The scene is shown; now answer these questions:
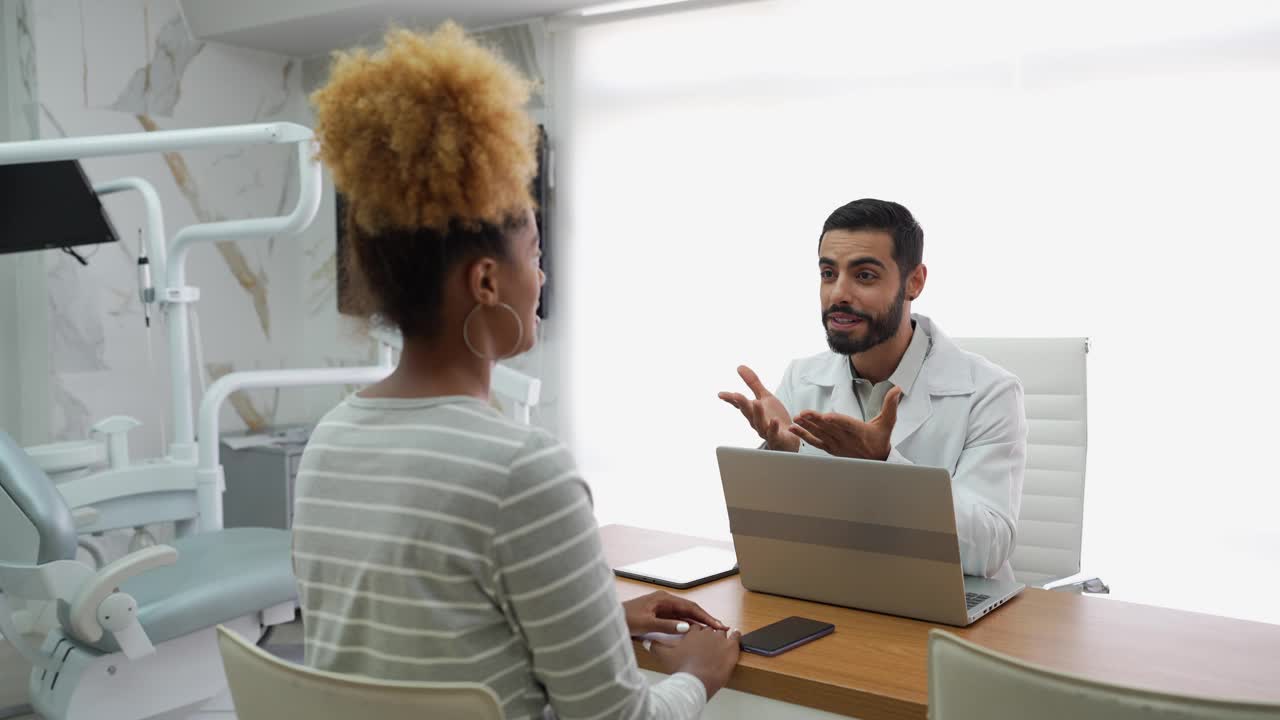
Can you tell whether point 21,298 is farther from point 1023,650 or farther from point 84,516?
point 1023,650

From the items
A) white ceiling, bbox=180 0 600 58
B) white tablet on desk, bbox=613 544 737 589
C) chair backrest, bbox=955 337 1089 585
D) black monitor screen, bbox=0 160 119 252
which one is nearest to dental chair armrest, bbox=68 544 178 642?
white tablet on desk, bbox=613 544 737 589

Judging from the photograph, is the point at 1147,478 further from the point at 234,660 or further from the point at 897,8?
the point at 234,660

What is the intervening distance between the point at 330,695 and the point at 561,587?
22 centimetres

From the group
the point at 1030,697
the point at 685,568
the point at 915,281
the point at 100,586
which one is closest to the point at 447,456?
the point at 1030,697

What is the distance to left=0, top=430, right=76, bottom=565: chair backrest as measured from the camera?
236 centimetres

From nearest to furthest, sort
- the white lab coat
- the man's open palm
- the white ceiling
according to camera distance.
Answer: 1. the man's open palm
2. the white lab coat
3. the white ceiling

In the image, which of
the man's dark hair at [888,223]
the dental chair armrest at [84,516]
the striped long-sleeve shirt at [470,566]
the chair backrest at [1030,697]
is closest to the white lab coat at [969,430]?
the man's dark hair at [888,223]

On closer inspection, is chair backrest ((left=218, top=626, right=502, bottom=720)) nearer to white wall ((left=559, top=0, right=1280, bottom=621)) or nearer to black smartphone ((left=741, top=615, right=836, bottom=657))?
black smartphone ((left=741, top=615, right=836, bottom=657))

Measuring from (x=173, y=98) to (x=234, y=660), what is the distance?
389 cm

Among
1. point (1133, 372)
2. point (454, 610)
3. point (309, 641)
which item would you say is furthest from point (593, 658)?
point (1133, 372)

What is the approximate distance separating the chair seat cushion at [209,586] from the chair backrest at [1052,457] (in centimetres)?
166

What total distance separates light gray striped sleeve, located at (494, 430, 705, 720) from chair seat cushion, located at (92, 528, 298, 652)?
171 cm

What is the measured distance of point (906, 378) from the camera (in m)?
→ 2.14

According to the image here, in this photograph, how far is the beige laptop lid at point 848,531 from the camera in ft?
4.73
